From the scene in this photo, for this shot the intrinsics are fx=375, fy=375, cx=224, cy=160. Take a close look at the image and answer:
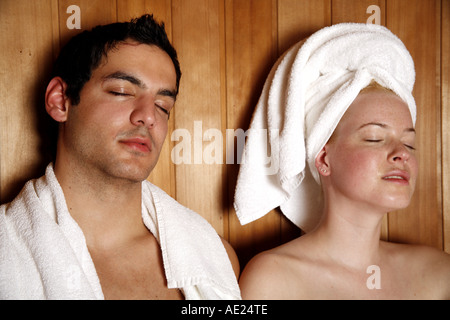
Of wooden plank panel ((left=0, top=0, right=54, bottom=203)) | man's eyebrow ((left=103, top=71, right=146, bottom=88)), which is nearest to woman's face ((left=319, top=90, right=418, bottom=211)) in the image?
man's eyebrow ((left=103, top=71, right=146, bottom=88))

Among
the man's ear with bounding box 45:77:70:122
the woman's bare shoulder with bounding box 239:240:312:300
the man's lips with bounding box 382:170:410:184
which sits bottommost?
the woman's bare shoulder with bounding box 239:240:312:300

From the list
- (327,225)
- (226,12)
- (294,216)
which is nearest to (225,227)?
(294,216)

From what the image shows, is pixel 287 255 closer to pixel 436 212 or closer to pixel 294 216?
pixel 294 216

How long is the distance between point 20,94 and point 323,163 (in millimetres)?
1004

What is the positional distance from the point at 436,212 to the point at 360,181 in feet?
1.97

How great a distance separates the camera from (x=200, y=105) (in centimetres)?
136

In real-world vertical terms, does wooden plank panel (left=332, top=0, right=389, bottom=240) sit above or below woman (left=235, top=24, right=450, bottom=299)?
above

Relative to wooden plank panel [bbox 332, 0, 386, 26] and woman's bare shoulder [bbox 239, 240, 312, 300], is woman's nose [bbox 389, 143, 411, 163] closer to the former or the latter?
woman's bare shoulder [bbox 239, 240, 312, 300]

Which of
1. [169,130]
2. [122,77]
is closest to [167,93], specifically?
[122,77]

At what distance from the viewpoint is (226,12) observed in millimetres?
1376

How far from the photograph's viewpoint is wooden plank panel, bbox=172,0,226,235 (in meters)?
1.35

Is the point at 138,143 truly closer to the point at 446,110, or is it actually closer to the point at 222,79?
the point at 222,79

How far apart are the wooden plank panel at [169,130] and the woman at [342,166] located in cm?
27

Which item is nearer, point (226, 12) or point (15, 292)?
point (15, 292)
